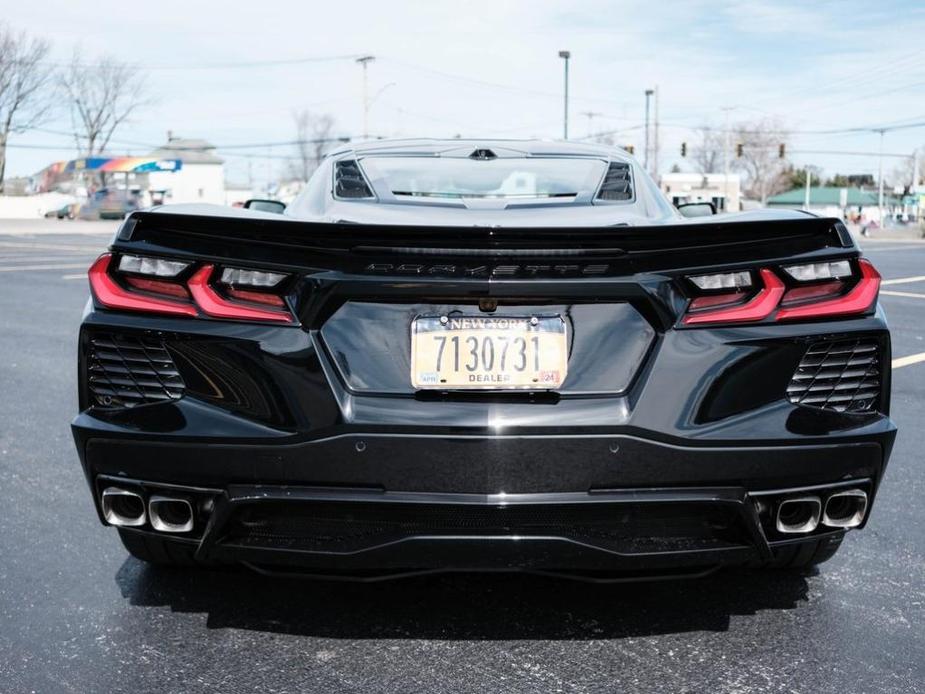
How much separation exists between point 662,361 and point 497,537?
60 centimetres

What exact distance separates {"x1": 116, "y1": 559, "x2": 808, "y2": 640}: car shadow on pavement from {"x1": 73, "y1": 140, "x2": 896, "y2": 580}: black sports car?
338mm

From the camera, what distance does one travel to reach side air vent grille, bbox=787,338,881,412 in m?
2.67

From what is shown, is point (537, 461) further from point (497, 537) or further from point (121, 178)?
point (121, 178)

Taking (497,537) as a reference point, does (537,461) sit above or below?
above

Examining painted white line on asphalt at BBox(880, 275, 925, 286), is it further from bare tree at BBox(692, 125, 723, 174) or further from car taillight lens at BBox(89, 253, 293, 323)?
bare tree at BBox(692, 125, 723, 174)

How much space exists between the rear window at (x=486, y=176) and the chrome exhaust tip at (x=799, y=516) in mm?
1330

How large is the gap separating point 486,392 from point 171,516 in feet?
3.06

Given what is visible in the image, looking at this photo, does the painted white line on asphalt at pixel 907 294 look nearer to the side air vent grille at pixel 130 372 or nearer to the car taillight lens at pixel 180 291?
the car taillight lens at pixel 180 291

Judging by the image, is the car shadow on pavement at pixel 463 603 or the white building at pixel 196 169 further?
the white building at pixel 196 169

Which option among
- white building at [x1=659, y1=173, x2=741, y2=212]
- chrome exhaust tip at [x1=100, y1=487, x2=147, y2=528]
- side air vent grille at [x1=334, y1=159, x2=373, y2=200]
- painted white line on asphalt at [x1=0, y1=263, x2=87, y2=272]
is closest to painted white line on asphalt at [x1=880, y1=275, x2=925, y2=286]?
painted white line on asphalt at [x1=0, y1=263, x2=87, y2=272]

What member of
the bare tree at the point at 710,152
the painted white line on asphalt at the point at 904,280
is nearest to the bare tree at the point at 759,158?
the bare tree at the point at 710,152

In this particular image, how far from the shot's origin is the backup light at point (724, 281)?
8.57 feet

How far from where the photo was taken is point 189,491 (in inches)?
104

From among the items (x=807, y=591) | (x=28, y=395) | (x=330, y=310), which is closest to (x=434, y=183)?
(x=330, y=310)
